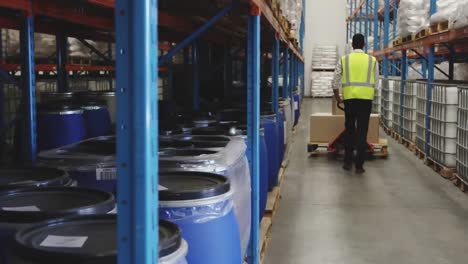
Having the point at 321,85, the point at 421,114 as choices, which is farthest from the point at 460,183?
the point at 321,85

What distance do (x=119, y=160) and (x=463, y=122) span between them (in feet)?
21.8

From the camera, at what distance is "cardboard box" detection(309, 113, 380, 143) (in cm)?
983

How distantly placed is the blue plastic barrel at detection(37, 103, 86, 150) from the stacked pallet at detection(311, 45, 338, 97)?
71.4 feet

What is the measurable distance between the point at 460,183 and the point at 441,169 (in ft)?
2.37

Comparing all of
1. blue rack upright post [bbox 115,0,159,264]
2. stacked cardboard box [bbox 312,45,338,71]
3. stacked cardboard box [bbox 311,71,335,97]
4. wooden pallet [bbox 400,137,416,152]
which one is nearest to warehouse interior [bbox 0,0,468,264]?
blue rack upright post [bbox 115,0,159,264]

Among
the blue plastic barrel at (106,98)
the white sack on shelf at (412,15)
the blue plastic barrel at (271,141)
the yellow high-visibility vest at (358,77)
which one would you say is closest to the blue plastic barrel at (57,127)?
the blue plastic barrel at (106,98)

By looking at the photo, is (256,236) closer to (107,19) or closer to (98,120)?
(98,120)

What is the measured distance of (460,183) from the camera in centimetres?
741

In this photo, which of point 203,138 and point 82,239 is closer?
point 82,239

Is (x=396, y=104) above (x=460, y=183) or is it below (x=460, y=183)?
above

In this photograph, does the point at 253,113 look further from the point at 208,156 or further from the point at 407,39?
the point at 407,39

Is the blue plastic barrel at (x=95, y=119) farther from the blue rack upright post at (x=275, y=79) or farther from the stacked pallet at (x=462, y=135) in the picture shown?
the stacked pallet at (x=462, y=135)

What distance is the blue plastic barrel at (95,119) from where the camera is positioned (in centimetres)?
456

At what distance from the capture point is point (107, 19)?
5.77 metres
